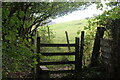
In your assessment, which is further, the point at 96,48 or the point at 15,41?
the point at 96,48

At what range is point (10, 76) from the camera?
19.8ft

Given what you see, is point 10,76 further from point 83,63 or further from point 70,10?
point 70,10

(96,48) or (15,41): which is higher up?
(15,41)

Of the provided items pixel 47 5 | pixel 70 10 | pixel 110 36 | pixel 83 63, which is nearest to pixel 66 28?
pixel 70 10

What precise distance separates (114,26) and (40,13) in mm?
5251

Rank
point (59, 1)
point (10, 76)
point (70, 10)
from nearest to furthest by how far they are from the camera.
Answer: point (10, 76) < point (59, 1) < point (70, 10)

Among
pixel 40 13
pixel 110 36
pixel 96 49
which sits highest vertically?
pixel 40 13

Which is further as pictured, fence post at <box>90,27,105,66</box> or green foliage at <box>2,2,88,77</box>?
fence post at <box>90,27,105,66</box>

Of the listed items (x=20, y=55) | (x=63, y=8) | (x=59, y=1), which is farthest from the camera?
(x=63, y=8)

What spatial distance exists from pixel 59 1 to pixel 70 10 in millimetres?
2195

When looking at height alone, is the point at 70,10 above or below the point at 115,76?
above

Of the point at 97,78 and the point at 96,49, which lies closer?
the point at 97,78

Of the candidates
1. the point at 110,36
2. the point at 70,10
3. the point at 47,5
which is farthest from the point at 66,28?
the point at 110,36

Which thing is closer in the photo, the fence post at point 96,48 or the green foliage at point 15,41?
the green foliage at point 15,41
